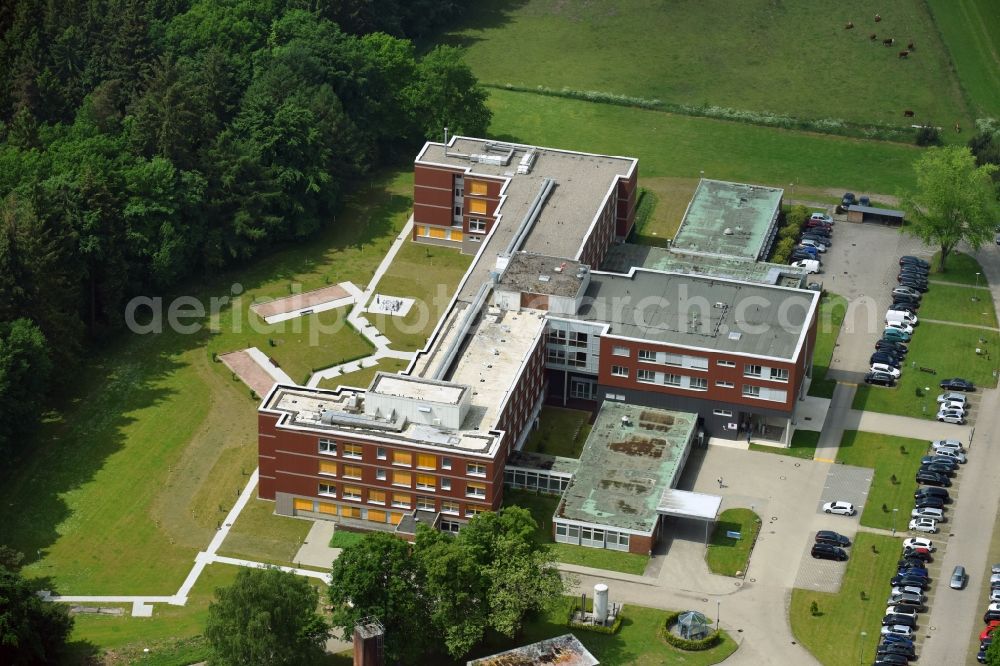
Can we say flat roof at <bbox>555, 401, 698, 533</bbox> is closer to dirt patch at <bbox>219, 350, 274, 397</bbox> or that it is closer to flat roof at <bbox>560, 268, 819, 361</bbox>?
flat roof at <bbox>560, 268, 819, 361</bbox>

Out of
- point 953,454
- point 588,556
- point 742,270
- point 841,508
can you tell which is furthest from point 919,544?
point 742,270

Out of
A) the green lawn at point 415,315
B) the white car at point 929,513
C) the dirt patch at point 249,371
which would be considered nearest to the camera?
the white car at point 929,513

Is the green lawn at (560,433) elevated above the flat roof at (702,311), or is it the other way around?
the flat roof at (702,311)

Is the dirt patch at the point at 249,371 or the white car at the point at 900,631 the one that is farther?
the dirt patch at the point at 249,371

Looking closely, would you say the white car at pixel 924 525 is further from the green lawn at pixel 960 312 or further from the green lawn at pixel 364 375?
the green lawn at pixel 364 375

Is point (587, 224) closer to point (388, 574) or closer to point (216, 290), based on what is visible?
point (216, 290)

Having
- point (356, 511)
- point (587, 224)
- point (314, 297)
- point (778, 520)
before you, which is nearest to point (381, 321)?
point (314, 297)

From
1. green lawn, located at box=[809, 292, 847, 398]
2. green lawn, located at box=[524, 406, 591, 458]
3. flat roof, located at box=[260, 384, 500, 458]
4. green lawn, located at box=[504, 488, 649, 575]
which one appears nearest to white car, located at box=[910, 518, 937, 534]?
green lawn, located at box=[809, 292, 847, 398]

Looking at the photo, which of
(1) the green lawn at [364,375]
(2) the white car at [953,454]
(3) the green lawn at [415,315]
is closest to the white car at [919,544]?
(2) the white car at [953,454]

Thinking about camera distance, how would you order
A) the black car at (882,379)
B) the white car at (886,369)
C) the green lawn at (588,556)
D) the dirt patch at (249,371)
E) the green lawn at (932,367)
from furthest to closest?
1. the white car at (886,369)
2. the black car at (882,379)
3. the dirt patch at (249,371)
4. the green lawn at (932,367)
5. the green lawn at (588,556)
